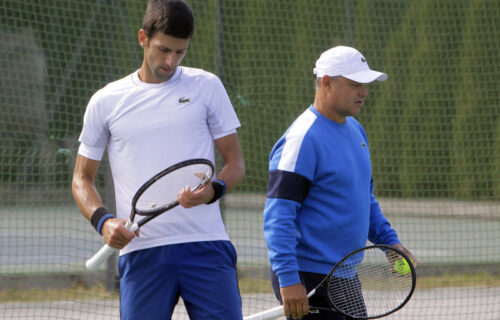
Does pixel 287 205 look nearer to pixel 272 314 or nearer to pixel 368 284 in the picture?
pixel 272 314

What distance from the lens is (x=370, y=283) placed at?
358 centimetres

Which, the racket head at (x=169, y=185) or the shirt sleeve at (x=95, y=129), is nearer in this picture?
the racket head at (x=169, y=185)

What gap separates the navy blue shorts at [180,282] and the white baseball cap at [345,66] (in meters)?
0.94

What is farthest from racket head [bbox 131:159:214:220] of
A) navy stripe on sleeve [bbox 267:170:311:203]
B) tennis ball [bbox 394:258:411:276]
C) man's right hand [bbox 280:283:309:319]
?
tennis ball [bbox 394:258:411:276]

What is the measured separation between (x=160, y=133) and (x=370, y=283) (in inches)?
45.9

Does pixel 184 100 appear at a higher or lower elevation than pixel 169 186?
higher

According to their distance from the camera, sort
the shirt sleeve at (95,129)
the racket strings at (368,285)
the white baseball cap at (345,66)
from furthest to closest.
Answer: the white baseball cap at (345,66) < the racket strings at (368,285) < the shirt sleeve at (95,129)

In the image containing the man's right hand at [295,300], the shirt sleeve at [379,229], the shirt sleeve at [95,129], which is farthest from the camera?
the shirt sleeve at [379,229]

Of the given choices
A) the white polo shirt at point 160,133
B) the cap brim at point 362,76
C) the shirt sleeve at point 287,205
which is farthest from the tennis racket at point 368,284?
the cap brim at point 362,76

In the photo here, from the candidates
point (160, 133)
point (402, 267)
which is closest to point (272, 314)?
point (402, 267)

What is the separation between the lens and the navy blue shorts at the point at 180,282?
298 centimetres

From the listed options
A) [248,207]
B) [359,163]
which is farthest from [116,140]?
[248,207]

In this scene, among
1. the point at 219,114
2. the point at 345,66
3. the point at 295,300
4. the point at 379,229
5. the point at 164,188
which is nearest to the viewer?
the point at 164,188

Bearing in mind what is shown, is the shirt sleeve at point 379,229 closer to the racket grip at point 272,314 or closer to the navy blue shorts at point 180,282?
the racket grip at point 272,314
